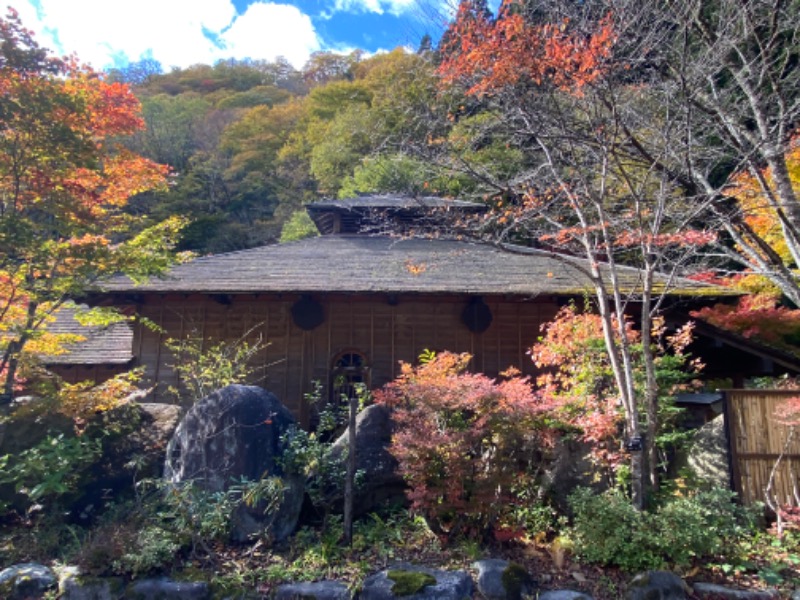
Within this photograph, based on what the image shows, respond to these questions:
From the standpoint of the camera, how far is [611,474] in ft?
20.3

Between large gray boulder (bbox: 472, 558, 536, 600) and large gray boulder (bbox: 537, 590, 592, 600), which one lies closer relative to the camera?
large gray boulder (bbox: 537, 590, 592, 600)

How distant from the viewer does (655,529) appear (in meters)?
5.18

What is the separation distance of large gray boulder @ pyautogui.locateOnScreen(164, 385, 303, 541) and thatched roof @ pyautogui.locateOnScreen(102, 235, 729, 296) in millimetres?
3211

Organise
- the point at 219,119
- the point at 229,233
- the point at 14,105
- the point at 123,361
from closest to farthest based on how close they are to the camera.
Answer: the point at 14,105, the point at 123,361, the point at 229,233, the point at 219,119

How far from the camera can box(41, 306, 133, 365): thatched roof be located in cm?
1250

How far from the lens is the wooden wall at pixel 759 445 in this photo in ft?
19.4

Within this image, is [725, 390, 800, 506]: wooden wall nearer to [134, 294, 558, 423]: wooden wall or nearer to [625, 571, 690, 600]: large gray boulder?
[625, 571, 690, 600]: large gray boulder

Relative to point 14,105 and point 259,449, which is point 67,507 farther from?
point 14,105

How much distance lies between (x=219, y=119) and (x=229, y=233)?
14.1 m

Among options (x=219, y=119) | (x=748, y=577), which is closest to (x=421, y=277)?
(x=748, y=577)

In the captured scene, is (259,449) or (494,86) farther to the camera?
(494,86)

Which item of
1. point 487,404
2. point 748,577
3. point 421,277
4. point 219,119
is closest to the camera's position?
point 748,577

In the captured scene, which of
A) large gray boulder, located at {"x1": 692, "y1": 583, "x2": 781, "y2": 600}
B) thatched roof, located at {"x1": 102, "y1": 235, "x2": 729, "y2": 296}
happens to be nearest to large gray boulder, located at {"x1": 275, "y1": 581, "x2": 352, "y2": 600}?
large gray boulder, located at {"x1": 692, "y1": 583, "x2": 781, "y2": 600}

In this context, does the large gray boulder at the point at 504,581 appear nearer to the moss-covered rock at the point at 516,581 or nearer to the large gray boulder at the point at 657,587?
the moss-covered rock at the point at 516,581
